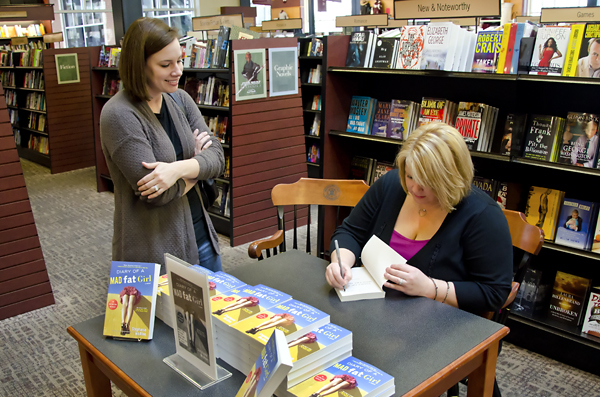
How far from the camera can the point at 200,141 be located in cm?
201

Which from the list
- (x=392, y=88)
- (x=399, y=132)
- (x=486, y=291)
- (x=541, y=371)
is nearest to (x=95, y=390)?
(x=486, y=291)

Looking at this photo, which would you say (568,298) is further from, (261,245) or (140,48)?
(140,48)

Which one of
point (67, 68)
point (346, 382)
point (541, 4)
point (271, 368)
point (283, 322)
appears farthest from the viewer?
point (541, 4)

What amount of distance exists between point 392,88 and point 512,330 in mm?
1756

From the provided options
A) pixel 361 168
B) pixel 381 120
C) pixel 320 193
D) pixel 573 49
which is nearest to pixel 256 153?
pixel 361 168

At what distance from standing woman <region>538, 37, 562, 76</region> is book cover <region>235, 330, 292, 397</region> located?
2.20 metres

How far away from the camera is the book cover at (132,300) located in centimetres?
133

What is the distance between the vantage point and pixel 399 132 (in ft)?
10.6

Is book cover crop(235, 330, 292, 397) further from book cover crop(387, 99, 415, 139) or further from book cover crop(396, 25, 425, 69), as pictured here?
book cover crop(387, 99, 415, 139)

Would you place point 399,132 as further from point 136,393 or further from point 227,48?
point 136,393

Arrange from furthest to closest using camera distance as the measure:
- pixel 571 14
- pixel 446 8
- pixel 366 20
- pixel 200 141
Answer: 1. pixel 366 20
2. pixel 571 14
3. pixel 446 8
4. pixel 200 141

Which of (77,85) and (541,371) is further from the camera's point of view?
(77,85)

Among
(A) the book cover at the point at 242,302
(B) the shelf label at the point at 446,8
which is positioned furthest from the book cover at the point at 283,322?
(B) the shelf label at the point at 446,8

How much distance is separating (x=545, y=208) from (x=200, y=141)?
6.19 feet
